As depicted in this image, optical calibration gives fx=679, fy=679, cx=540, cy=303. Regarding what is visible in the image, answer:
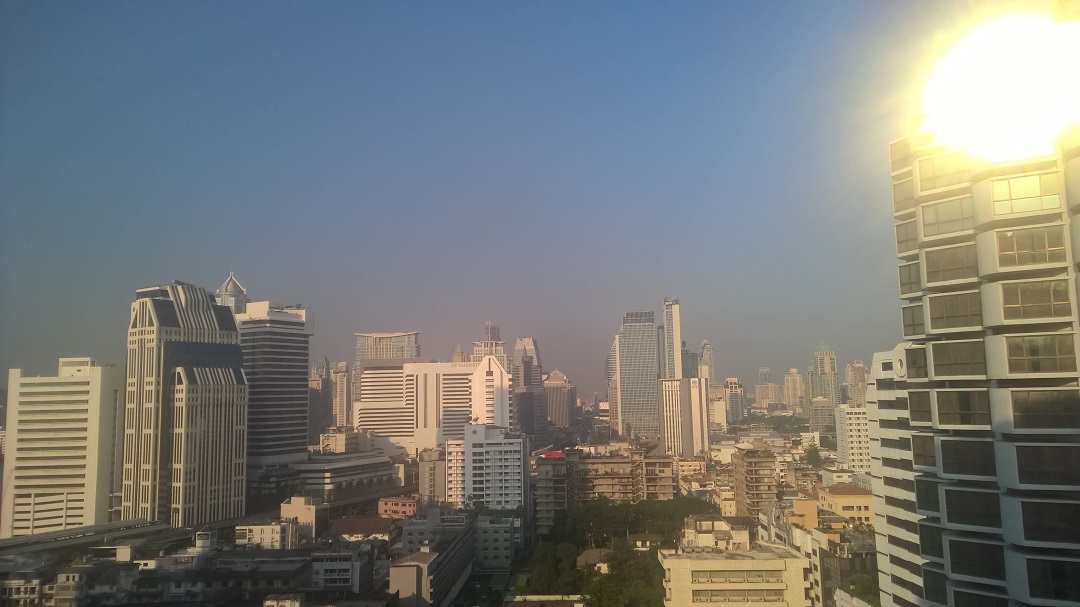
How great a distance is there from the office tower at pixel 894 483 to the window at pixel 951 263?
134 cm

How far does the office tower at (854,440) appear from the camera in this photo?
1370 centimetres

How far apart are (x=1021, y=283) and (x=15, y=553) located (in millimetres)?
9027

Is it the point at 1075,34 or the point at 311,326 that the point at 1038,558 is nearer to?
the point at 1075,34

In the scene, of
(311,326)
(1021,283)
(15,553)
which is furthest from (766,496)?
(311,326)

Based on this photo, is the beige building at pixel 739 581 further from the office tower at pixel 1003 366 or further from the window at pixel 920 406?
the window at pixel 920 406

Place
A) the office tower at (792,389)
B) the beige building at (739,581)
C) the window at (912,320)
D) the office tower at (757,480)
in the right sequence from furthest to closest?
the office tower at (792,389) < the office tower at (757,480) < the beige building at (739,581) < the window at (912,320)

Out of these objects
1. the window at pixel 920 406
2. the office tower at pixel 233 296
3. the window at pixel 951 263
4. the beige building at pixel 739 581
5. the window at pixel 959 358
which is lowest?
the beige building at pixel 739 581

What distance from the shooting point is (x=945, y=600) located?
267 cm

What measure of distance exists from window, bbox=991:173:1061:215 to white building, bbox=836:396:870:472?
12310 mm

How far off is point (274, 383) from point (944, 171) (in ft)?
45.1

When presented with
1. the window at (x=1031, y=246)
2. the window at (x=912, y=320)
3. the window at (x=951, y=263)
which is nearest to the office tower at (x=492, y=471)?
the window at (x=912, y=320)

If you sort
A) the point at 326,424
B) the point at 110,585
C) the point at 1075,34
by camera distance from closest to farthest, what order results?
the point at 1075,34
the point at 110,585
the point at 326,424

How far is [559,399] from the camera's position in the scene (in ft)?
96.8

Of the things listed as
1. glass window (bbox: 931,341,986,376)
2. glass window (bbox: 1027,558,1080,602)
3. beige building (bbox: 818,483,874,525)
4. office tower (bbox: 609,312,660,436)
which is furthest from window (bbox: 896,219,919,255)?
office tower (bbox: 609,312,660,436)
